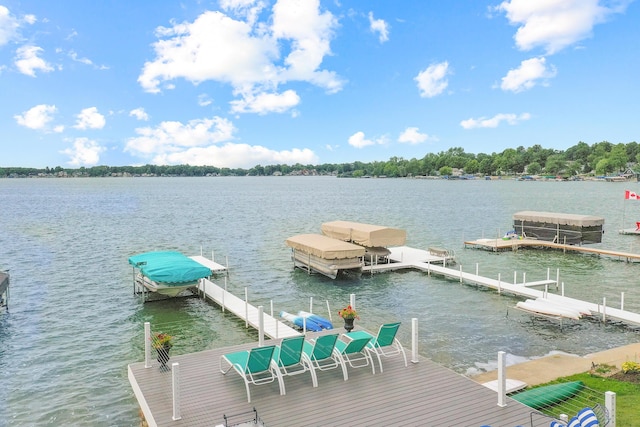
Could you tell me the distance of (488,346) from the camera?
16641 mm

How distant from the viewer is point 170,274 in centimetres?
2166

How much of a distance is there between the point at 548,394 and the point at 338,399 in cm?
510

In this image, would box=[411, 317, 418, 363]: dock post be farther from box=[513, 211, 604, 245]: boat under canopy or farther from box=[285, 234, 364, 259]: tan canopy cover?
box=[513, 211, 604, 245]: boat under canopy

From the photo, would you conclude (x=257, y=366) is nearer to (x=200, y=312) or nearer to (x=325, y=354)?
(x=325, y=354)

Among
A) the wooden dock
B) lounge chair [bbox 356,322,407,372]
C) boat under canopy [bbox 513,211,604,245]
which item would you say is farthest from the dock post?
boat under canopy [bbox 513,211,604,245]

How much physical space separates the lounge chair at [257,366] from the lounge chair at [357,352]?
1655 mm

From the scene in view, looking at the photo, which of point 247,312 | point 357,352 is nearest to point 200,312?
point 247,312

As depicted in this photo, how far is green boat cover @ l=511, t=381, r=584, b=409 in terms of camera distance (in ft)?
34.5

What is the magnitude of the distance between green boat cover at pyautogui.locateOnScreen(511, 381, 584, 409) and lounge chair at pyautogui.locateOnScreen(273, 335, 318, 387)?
481 centimetres

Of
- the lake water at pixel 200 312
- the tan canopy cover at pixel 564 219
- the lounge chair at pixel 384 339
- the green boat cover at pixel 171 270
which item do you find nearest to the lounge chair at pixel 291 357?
the lounge chair at pixel 384 339

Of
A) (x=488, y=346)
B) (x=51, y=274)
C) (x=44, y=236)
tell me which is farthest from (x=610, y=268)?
(x=44, y=236)

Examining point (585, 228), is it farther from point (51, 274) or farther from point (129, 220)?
point (129, 220)

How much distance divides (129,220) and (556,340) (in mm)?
61365

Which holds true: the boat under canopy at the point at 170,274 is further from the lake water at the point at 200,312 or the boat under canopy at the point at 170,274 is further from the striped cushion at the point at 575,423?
the striped cushion at the point at 575,423
